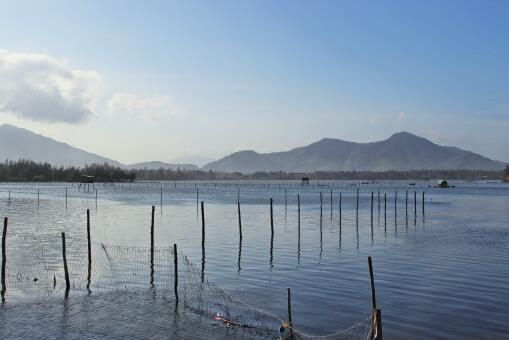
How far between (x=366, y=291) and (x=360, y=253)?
508 inches

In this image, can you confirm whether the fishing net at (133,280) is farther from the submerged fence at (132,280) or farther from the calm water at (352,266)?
the calm water at (352,266)

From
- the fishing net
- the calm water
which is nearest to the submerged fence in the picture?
the fishing net

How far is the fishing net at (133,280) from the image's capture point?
63.1 feet

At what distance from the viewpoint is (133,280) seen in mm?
26625

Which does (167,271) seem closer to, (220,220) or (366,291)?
(366,291)

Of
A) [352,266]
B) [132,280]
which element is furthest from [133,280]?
[352,266]

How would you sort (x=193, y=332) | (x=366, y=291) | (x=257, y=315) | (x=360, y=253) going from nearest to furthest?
1. (x=193, y=332)
2. (x=257, y=315)
3. (x=366, y=291)
4. (x=360, y=253)

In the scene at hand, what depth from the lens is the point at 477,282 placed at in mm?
26688

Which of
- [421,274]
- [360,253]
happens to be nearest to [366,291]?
[421,274]

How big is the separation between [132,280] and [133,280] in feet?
0.17

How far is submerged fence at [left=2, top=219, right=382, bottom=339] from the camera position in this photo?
747 inches

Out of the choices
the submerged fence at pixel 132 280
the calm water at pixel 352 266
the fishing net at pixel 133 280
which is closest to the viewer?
the submerged fence at pixel 132 280

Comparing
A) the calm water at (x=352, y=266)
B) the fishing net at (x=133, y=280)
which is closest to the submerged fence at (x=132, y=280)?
the fishing net at (x=133, y=280)

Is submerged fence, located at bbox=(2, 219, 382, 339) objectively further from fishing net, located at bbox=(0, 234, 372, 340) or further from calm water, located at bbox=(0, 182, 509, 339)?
calm water, located at bbox=(0, 182, 509, 339)
